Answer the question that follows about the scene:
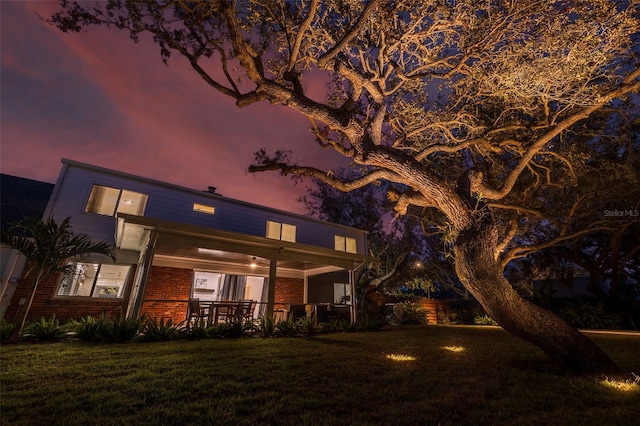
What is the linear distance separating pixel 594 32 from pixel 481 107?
9.28 ft

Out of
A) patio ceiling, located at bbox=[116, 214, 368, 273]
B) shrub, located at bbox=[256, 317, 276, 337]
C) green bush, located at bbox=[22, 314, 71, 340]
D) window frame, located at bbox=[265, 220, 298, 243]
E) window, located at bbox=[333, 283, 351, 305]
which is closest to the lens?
green bush, located at bbox=[22, 314, 71, 340]

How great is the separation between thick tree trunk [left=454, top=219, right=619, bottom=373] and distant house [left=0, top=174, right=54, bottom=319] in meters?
10.4

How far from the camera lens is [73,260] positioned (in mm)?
9867

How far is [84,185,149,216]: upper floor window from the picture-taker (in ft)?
35.7

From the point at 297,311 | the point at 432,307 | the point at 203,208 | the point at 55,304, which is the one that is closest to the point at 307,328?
the point at 297,311

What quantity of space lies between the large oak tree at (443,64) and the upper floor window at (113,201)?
270 inches

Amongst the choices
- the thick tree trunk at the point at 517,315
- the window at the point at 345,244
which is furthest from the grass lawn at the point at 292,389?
the window at the point at 345,244

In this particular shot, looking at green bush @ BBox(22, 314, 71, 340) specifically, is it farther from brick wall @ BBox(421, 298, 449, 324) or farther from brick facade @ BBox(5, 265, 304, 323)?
brick wall @ BBox(421, 298, 449, 324)

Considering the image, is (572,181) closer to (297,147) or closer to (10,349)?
(297,147)

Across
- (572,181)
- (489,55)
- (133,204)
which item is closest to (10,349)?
(133,204)

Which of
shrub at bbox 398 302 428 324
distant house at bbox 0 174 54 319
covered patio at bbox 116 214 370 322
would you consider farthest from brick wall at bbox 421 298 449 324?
distant house at bbox 0 174 54 319

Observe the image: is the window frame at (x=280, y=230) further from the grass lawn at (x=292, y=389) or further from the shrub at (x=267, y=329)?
the grass lawn at (x=292, y=389)

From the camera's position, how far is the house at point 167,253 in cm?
901

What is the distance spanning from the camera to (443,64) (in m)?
6.95
